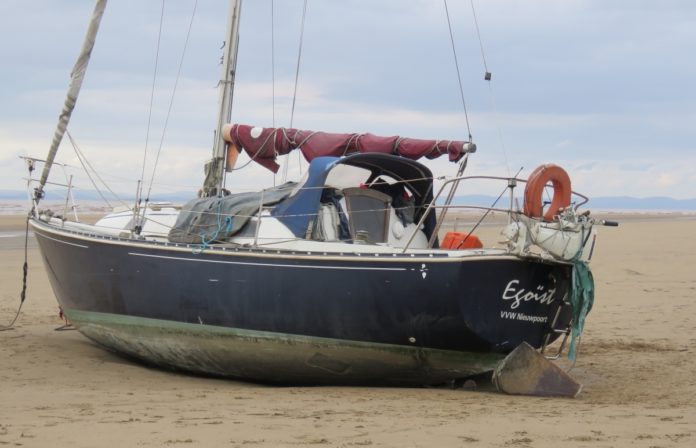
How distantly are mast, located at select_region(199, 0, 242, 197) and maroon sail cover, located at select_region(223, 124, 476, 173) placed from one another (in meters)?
0.38

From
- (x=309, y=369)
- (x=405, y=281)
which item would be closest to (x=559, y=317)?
(x=405, y=281)

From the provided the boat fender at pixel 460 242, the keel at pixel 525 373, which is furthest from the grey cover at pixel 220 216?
the keel at pixel 525 373

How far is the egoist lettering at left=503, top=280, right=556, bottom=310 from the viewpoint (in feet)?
29.4

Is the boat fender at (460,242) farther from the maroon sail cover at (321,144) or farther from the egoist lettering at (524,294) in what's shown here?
the maroon sail cover at (321,144)

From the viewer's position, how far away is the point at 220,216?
10484 mm

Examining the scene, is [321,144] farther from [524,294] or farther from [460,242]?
[524,294]

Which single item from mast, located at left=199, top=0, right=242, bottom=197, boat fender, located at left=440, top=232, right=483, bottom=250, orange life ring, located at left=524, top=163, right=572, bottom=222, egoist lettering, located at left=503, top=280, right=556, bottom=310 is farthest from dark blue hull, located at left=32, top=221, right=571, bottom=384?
mast, located at left=199, top=0, right=242, bottom=197

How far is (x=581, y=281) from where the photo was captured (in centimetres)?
920

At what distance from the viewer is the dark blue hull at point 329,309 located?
8.86 meters

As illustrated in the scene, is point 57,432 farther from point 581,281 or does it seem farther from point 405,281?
point 581,281

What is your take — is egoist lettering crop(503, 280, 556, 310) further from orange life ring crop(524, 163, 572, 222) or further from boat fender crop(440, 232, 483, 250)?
boat fender crop(440, 232, 483, 250)

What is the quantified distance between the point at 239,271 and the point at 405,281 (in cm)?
181

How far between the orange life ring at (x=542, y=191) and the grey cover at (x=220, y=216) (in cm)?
259

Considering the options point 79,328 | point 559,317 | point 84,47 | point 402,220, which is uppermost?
point 84,47
